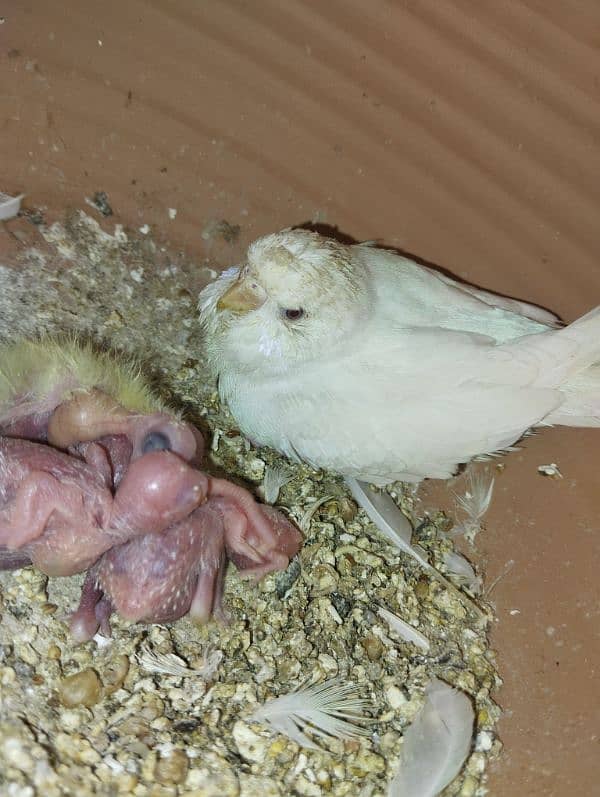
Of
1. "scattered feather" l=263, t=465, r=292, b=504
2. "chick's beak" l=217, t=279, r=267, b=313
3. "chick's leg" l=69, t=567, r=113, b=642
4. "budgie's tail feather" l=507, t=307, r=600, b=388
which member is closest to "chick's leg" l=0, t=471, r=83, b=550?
"chick's leg" l=69, t=567, r=113, b=642

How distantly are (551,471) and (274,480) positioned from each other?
2.15 feet

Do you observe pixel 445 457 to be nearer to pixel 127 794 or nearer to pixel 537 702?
pixel 537 702

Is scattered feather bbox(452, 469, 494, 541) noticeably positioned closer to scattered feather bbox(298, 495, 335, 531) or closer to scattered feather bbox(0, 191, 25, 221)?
scattered feather bbox(298, 495, 335, 531)

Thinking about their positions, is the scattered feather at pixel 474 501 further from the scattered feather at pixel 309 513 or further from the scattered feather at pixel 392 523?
the scattered feather at pixel 309 513

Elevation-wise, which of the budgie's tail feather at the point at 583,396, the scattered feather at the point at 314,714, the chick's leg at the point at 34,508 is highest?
the budgie's tail feather at the point at 583,396

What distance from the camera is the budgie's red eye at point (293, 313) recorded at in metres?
1.50

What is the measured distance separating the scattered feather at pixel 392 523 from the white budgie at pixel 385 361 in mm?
146

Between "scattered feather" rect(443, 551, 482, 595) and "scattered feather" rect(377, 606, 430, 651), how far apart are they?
0.57ft

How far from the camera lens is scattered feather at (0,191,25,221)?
1707 millimetres

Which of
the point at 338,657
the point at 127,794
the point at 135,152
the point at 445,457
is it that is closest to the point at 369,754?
the point at 338,657

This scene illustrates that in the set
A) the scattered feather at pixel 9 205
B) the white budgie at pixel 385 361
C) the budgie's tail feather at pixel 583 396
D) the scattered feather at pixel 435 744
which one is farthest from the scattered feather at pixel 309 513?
the scattered feather at pixel 9 205

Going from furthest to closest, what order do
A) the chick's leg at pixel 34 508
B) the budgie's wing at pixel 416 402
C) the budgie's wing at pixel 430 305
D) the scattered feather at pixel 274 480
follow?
1. the scattered feather at pixel 274 480
2. the budgie's wing at pixel 430 305
3. the budgie's wing at pixel 416 402
4. the chick's leg at pixel 34 508

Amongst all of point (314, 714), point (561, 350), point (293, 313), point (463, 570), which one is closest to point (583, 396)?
point (561, 350)

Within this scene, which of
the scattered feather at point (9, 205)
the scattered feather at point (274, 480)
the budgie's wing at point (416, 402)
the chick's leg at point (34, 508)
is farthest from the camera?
the scattered feather at point (274, 480)
